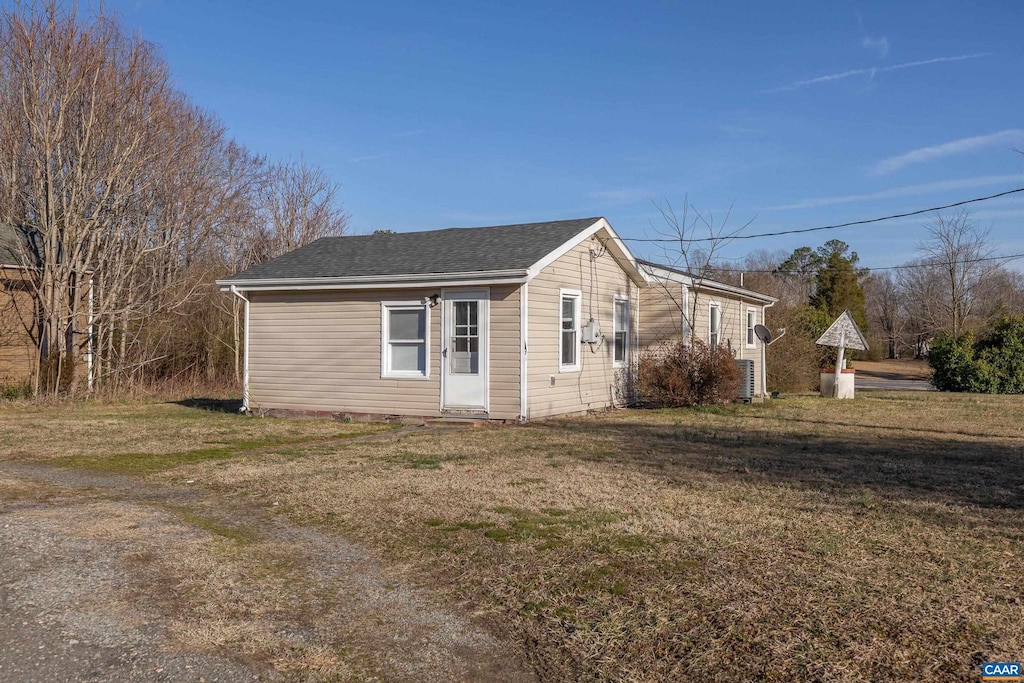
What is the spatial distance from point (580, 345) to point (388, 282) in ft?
12.6

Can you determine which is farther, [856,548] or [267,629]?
[856,548]

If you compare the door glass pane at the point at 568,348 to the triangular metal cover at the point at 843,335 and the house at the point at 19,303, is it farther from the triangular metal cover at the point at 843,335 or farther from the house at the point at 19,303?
the house at the point at 19,303

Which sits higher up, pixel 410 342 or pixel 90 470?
pixel 410 342

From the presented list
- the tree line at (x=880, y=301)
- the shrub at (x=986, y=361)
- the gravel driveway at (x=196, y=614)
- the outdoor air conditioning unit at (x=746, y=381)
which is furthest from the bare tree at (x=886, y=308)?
the gravel driveway at (x=196, y=614)

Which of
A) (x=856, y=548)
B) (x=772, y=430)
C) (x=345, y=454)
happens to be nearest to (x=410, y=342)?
(x=345, y=454)

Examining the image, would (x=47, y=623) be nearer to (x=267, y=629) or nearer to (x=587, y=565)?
(x=267, y=629)

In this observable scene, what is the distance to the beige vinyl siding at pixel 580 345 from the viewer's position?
14.3 metres

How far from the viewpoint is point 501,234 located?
16.5m

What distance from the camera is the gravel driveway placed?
3.84 meters

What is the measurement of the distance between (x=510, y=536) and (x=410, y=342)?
8.81m

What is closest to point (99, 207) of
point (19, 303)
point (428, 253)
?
point (19, 303)

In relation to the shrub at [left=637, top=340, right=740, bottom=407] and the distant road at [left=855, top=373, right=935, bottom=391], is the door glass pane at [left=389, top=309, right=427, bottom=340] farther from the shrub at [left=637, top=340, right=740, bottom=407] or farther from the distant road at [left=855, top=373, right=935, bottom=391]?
the distant road at [left=855, top=373, right=935, bottom=391]

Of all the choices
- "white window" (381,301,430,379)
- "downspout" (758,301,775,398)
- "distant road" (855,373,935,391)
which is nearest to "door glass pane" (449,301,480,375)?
"white window" (381,301,430,379)

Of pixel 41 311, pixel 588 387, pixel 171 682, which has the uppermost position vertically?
pixel 41 311
